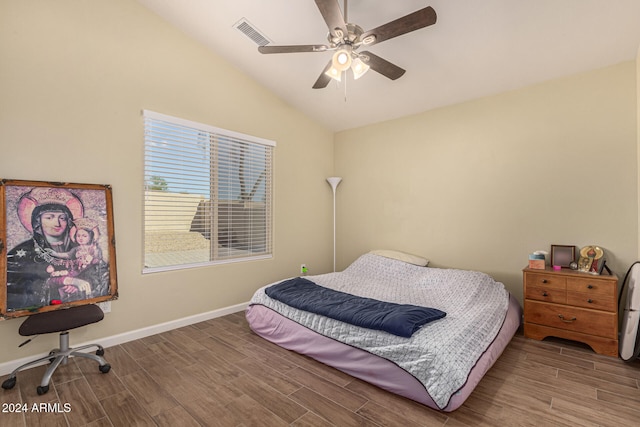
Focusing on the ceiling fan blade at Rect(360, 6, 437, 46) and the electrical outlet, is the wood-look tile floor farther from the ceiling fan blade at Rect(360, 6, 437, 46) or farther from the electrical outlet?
the ceiling fan blade at Rect(360, 6, 437, 46)

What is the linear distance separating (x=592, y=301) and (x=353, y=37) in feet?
9.53

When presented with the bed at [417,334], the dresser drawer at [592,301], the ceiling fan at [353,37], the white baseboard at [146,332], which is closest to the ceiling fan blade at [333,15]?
the ceiling fan at [353,37]

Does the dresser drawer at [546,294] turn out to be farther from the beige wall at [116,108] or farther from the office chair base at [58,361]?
the office chair base at [58,361]

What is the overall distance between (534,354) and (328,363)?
177cm

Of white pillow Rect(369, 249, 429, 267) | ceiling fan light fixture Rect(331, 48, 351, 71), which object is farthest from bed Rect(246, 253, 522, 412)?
ceiling fan light fixture Rect(331, 48, 351, 71)

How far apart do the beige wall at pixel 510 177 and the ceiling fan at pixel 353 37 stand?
165 cm

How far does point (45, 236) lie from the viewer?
234cm

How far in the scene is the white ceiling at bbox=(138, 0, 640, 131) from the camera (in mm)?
2367

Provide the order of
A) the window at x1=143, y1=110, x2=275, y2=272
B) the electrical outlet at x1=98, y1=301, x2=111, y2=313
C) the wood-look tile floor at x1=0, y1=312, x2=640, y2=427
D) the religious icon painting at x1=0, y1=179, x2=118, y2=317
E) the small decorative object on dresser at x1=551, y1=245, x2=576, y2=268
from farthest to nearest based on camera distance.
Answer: the window at x1=143, y1=110, x2=275, y2=272
the small decorative object on dresser at x1=551, y1=245, x2=576, y2=268
the electrical outlet at x1=98, y1=301, x2=111, y2=313
the religious icon painting at x1=0, y1=179, x2=118, y2=317
the wood-look tile floor at x1=0, y1=312, x2=640, y2=427

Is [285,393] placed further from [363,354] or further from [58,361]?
[58,361]

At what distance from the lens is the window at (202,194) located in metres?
3.02

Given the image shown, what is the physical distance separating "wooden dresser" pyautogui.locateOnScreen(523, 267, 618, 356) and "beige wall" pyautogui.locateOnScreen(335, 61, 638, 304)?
457 millimetres

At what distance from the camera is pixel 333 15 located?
1.92 m

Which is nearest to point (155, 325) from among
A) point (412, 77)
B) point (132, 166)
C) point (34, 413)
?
point (34, 413)
